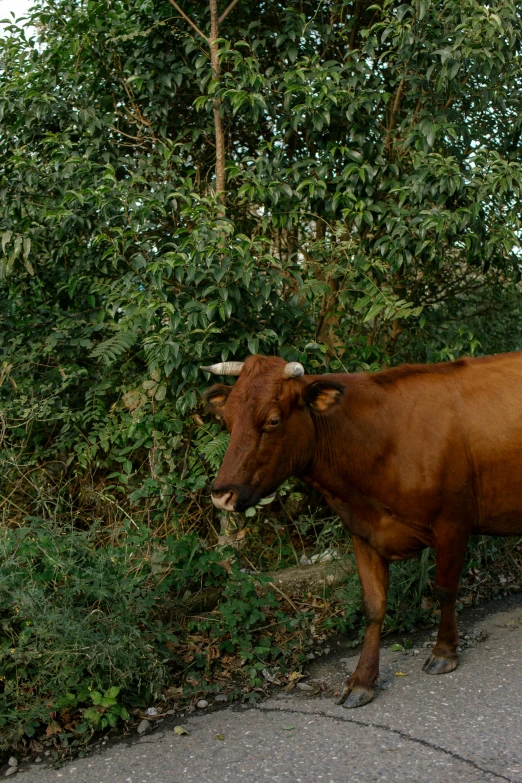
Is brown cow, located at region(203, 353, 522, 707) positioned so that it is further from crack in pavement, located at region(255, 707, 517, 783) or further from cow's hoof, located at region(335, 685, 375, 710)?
crack in pavement, located at region(255, 707, 517, 783)

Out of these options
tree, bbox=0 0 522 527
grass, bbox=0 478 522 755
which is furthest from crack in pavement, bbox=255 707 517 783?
tree, bbox=0 0 522 527

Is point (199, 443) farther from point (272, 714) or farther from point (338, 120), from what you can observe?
point (338, 120)

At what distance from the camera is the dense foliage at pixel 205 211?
19.0ft

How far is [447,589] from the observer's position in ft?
16.3

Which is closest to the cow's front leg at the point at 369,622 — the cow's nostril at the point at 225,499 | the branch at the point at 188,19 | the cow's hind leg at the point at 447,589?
the cow's hind leg at the point at 447,589

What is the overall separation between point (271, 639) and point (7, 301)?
3.48 m

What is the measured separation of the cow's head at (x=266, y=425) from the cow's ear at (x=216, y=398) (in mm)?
148

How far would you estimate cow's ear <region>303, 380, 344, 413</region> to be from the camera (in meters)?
4.66

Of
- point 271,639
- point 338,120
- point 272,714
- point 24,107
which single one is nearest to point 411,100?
point 338,120

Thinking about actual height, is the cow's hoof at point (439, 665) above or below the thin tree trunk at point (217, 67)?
below

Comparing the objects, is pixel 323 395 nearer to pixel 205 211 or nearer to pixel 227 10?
pixel 205 211

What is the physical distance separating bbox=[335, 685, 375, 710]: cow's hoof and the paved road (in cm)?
5

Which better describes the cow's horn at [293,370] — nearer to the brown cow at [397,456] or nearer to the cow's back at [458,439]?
the brown cow at [397,456]

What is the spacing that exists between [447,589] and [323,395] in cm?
139
